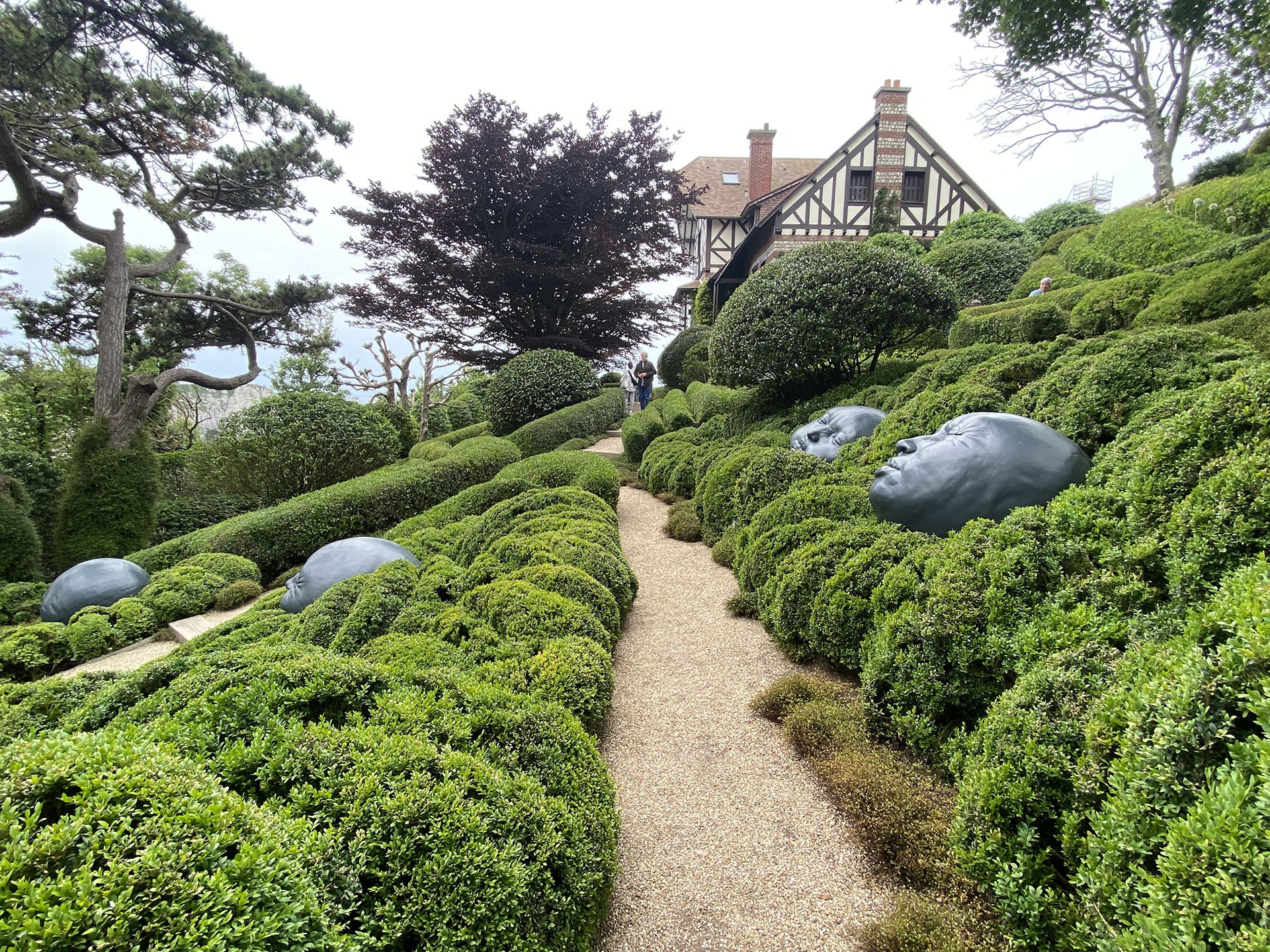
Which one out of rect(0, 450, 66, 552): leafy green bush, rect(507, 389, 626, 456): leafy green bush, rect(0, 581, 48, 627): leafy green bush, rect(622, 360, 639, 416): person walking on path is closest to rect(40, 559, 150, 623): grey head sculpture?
rect(0, 581, 48, 627): leafy green bush

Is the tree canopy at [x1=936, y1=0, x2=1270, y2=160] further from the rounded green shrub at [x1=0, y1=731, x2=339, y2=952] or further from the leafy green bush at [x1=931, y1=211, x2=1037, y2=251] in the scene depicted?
the rounded green shrub at [x1=0, y1=731, x2=339, y2=952]

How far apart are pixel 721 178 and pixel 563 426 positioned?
80.6 ft

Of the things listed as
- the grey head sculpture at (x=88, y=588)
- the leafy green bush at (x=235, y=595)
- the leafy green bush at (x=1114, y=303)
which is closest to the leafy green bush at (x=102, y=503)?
the grey head sculpture at (x=88, y=588)

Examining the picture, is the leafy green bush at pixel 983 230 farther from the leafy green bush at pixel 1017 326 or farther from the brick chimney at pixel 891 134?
the leafy green bush at pixel 1017 326

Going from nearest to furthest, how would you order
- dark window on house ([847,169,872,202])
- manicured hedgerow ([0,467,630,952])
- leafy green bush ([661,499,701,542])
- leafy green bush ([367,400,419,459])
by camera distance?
1. manicured hedgerow ([0,467,630,952])
2. leafy green bush ([661,499,701,542])
3. leafy green bush ([367,400,419,459])
4. dark window on house ([847,169,872,202])

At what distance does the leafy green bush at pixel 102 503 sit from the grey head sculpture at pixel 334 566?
6908 mm

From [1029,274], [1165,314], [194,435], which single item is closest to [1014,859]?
[1165,314]

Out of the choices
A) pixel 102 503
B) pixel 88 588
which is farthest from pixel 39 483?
pixel 88 588

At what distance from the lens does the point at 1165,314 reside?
20.0ft

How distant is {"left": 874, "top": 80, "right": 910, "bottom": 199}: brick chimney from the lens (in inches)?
736

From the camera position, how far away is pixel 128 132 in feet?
36.3

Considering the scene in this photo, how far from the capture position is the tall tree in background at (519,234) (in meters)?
17.5

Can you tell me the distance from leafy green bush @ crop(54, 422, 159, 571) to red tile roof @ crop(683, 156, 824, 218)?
78.3 ft

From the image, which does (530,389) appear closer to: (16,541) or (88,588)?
(88,588)
